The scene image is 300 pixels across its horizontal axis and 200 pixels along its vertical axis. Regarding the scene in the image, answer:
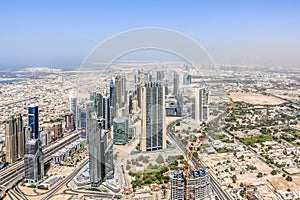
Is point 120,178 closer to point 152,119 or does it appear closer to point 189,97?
point 152,119

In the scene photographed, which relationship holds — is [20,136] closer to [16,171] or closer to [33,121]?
[33,121]

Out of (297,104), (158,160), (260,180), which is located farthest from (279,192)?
(297,104)

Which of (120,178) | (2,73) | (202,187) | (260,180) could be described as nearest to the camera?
(202,187)

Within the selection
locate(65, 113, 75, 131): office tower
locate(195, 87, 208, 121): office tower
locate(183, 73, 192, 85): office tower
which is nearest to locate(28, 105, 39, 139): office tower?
locate(65, 113, 75, 131): office tower

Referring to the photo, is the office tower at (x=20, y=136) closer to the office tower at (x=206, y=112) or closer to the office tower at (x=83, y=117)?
the office tower at (x=83, y=117)

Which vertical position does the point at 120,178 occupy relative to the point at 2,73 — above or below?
below

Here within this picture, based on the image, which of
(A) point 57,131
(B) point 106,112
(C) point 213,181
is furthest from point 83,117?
(C) point 213,181
